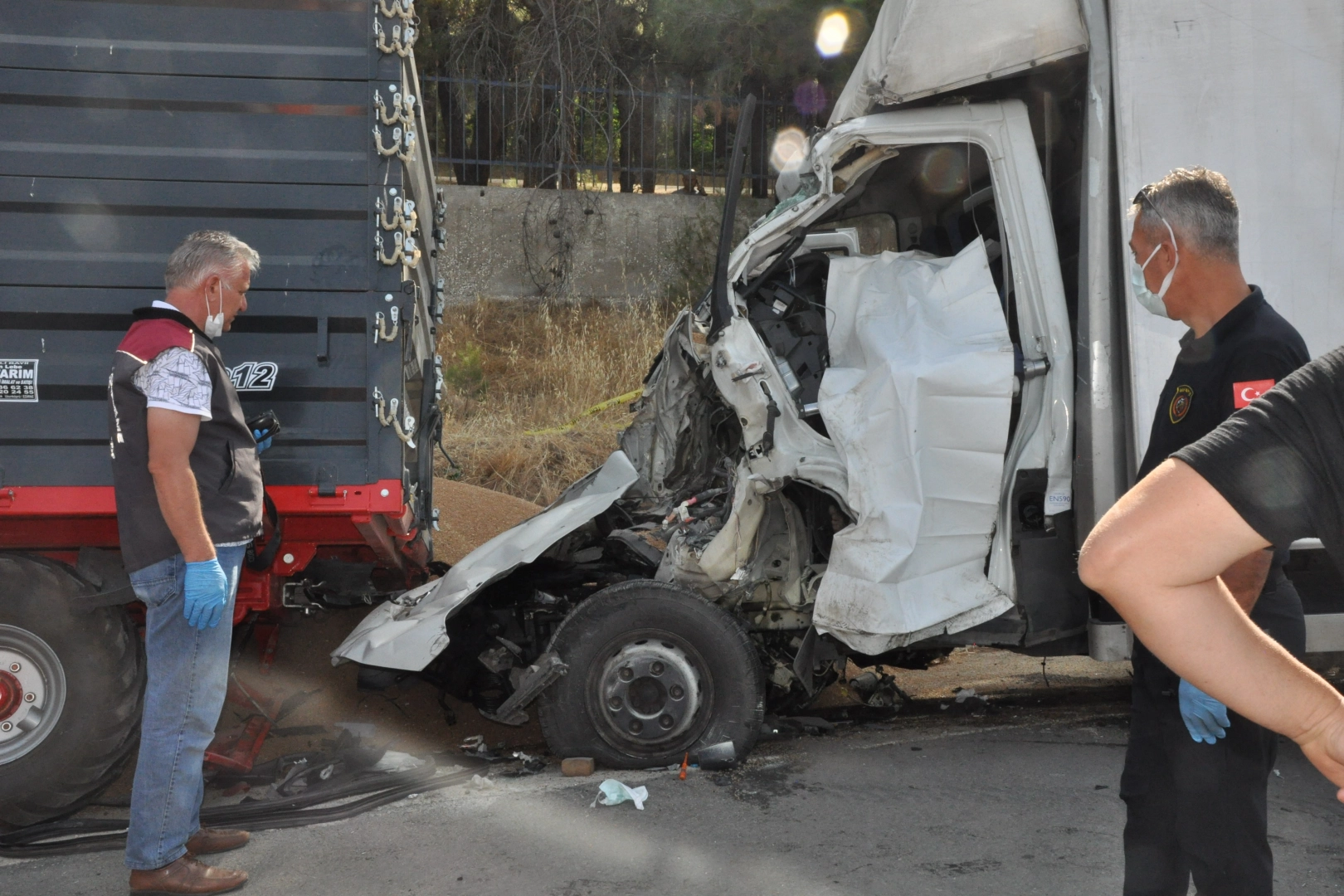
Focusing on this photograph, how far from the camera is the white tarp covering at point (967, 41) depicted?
4.11 metres

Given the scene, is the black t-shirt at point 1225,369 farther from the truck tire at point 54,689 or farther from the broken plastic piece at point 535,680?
the truck tire at point 54,689

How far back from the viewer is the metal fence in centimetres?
1286

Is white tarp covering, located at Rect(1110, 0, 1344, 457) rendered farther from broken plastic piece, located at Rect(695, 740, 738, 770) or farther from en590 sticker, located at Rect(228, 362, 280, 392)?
en590 sticker, located at Rect(228, 362, 280, 392)

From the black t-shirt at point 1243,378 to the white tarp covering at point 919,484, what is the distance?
1300 mm

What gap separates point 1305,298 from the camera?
408 cm

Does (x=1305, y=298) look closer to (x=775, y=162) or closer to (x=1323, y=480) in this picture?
(x=1323, y=480)

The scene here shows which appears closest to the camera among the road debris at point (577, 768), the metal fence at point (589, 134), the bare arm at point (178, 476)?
the bare arm at point (178, 476)

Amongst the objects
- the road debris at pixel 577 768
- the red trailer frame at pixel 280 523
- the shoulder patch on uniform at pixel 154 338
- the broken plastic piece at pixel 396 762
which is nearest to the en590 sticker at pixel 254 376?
the red trailer frame at pixel 280 523

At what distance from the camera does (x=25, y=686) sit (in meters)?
4.02

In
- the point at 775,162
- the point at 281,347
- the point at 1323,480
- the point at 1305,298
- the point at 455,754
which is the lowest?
the point at 455,754

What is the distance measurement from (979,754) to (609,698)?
1492 millimetres

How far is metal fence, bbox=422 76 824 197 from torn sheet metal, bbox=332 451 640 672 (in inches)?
346

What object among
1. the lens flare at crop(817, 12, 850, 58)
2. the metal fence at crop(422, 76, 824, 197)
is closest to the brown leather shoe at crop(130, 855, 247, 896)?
the metal fence at crop(422, 76, 824, 197)

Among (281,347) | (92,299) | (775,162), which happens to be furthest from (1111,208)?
(775,162)
